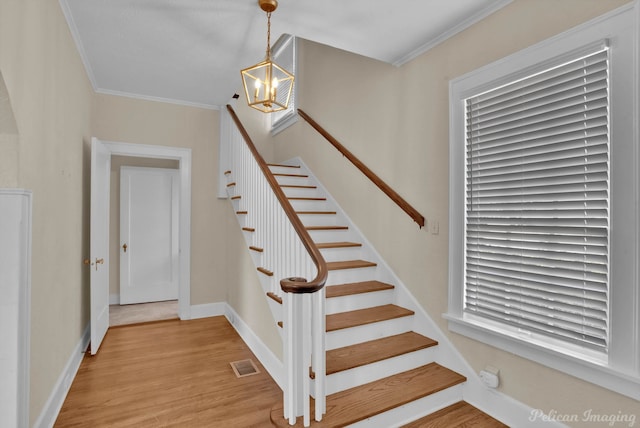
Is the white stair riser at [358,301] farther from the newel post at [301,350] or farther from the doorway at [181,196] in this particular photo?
the doorway at [181,196]

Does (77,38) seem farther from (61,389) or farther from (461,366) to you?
(461,366)

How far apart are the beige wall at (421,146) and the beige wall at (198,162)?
4.59 ft

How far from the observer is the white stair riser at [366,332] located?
241 cm

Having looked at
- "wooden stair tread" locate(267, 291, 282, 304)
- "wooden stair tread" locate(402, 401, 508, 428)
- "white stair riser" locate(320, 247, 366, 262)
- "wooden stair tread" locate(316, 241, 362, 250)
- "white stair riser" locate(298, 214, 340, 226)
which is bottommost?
"wooden stair tread" locate(402, 401, 508, 428)

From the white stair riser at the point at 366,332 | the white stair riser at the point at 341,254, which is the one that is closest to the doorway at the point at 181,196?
the white stair riser at the point at 341,254

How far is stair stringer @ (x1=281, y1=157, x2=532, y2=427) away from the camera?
80.9 inches

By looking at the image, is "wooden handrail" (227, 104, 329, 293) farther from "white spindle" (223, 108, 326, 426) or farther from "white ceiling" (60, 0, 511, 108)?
"white ceiling" (60, 0, 511, 108)

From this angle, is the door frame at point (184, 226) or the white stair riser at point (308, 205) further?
the door frame at point (184, 226)

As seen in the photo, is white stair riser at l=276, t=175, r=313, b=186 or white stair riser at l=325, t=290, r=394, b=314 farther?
white stair riser at l=276, t=175, r=313, b=186

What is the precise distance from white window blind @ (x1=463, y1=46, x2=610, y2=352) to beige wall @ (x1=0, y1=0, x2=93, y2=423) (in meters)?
2.60

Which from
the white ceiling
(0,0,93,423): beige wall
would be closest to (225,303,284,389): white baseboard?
(0,0,93,423): beige wall

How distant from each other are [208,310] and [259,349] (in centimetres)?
160

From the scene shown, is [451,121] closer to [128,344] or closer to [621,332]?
[621,332]

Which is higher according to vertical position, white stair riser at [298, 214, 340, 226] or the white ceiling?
the white ceiling
